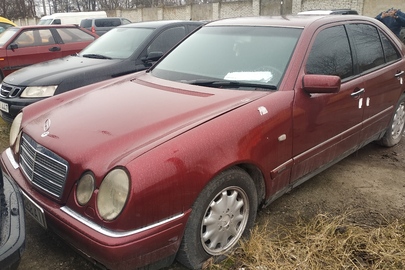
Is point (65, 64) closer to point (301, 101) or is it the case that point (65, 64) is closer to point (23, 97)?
point (23, 97)

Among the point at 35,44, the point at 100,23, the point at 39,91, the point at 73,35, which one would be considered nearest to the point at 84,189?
the point at 39,91

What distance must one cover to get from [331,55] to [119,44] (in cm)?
358

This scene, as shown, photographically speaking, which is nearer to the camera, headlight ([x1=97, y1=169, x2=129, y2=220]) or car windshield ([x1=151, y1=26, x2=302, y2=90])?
headlight ([x1=97, y1=169, x2=129, y2=220])

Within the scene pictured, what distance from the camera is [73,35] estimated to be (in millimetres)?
8656

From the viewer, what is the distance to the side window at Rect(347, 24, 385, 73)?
3.46m

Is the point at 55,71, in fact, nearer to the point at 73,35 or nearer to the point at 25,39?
the point at 25,39

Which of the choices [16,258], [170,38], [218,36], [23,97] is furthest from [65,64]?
[16,258]

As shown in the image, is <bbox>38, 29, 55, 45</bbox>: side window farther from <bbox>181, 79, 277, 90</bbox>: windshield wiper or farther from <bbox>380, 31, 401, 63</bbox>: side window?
<bbox>380, 31, 401, 63</bbox>: side window

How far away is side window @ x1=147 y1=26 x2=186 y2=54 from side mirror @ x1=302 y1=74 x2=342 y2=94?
131 inches

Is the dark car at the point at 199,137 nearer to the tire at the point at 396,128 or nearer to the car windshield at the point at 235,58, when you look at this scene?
the car windshield at the point at 235,58

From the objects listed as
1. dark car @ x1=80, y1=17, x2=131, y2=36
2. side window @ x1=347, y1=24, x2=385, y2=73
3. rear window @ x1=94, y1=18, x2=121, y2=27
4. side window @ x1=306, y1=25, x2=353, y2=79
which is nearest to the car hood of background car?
side window @ x1=306, y1=25, x2=353, y2=79

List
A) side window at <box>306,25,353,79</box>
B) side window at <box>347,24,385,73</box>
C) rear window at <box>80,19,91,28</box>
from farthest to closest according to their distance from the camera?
rear window at <box>80,19,91,28</box> → side window at <box>347,24,385,73</box> → side window at <box>306,25,353,79</box>

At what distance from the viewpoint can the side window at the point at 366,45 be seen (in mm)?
3465

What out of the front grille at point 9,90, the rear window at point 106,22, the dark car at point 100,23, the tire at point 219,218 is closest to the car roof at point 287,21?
the tire at point 219,218
